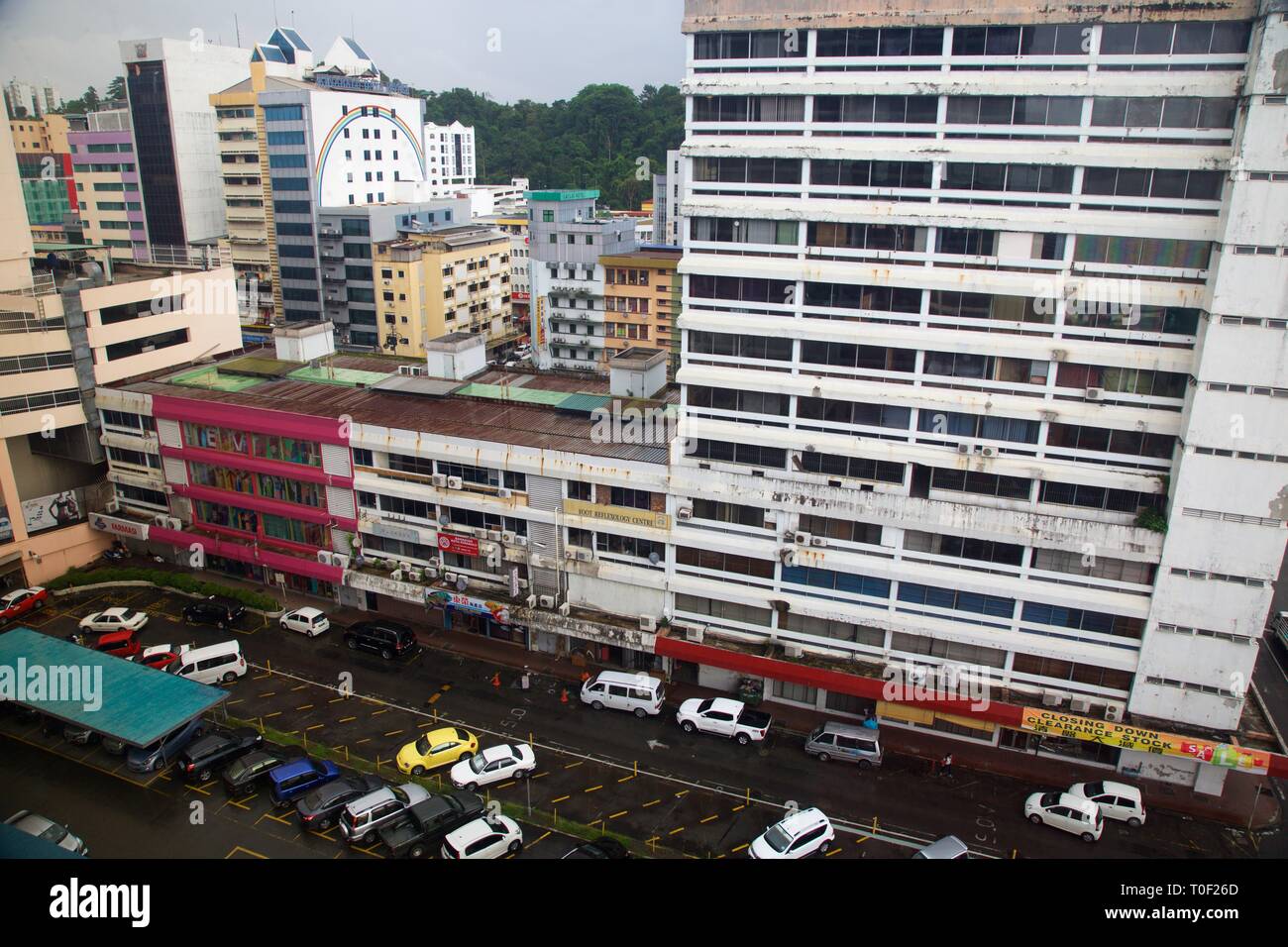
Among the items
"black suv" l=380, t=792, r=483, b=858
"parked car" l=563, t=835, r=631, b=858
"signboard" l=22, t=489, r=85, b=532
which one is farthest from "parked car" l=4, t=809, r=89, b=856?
"signboard" l=22, t=489, r=85, b=532

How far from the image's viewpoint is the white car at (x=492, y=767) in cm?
2889

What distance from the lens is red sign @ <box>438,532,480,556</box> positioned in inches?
1432

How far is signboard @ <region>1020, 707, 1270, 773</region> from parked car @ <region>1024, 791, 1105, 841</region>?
221 centimetres

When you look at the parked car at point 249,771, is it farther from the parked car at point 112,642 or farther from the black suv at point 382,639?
the parked car at point 112,642

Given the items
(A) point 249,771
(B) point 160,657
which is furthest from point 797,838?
(B) point 160,657

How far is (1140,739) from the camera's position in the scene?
2802cm

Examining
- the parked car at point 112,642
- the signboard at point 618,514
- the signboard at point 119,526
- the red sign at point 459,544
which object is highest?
the signboard at point 618,514

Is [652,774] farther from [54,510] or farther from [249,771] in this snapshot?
[54,510]

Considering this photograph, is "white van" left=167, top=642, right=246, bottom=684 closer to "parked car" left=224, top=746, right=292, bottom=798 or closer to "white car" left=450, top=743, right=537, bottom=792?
"parked car" left=224, top=746, right=292, bottom=798

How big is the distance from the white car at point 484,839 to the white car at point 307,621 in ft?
52.4

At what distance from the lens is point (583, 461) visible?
3400 cm

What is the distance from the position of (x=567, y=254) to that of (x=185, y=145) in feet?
147

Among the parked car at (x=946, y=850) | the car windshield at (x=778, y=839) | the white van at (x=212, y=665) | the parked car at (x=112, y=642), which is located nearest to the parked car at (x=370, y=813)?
the car windshield at (x=778, y=839)
